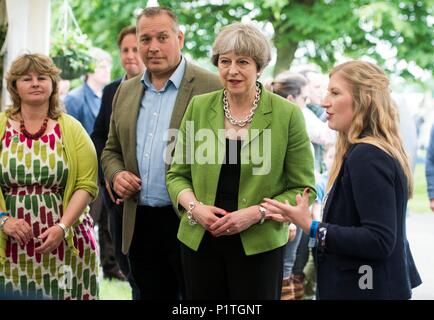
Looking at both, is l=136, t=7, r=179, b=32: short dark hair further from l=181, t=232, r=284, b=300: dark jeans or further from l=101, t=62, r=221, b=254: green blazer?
l=181, t=232, r=284, b=300: dark jeans

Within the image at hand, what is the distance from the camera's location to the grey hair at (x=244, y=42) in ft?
9.04

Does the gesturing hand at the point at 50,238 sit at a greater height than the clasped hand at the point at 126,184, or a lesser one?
lesser

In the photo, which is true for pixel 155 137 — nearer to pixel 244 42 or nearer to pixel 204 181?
pixel 204 181

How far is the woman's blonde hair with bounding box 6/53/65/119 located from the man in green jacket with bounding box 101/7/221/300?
28 centimetres

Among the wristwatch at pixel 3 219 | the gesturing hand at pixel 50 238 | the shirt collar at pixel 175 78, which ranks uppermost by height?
the shirt collar at pixel 175 78

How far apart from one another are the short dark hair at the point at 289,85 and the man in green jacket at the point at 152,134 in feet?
4.52

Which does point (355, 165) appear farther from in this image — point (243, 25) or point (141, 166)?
point (141, 166)

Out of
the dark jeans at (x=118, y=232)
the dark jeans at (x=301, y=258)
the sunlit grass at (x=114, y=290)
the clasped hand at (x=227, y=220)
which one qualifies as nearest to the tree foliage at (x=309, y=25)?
the sunlit grass at (x=114, y=290)

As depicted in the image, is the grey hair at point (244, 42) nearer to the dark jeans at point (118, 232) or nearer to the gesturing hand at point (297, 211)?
the gesturing hand at point (297, 211)

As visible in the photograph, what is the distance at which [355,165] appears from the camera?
2.35 metres

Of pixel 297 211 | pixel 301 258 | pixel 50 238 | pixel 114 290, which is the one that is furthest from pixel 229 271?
pixel 114 290

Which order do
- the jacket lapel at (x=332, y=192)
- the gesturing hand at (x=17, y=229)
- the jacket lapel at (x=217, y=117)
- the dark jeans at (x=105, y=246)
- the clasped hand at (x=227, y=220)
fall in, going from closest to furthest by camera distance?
the jacket lapel at (x=332, y=192) < the clasped hand at (x=227, y=220) < the jacket lapel at (x=217, y=117) < the gesturing hand at (x=17, y=229) < the dark jeans at (x=105, y=246)

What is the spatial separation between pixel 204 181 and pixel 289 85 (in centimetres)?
197

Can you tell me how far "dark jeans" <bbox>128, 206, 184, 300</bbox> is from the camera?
3240 millimetres
